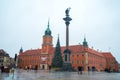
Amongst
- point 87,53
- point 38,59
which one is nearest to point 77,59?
point 87,53

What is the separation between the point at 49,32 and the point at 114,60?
50741mm

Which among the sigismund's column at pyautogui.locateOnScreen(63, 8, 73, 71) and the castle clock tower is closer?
the sigismund's column at pyautogui.locateOnScreen(63, 8, 73, 71)

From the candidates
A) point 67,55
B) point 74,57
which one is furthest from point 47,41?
point 67,55

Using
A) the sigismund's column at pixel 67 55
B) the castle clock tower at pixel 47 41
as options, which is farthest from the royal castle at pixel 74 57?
the sigismund's column at pixel 67 55

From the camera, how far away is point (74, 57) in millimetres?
106438

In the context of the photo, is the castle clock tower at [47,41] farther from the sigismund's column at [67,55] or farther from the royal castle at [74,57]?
the sigismund's column at [67,55]

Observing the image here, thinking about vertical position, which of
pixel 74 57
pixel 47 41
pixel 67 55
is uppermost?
pixel 47 41

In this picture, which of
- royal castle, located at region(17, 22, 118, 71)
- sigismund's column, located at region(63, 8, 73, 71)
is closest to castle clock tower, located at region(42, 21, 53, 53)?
royal castle, located at region(17, 22, 118, 71)

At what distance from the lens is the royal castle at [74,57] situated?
4050 inches

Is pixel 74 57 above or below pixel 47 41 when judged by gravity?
below

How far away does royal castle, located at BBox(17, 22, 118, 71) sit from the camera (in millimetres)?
102875

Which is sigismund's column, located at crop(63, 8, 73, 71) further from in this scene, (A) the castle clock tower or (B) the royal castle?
(A) the castle clock tower

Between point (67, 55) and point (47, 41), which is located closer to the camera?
point (67, 55)

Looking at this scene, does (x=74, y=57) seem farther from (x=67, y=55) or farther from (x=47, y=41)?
(x=67, y=55)
